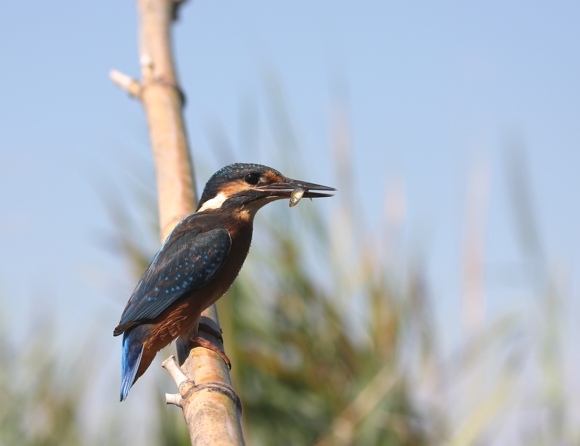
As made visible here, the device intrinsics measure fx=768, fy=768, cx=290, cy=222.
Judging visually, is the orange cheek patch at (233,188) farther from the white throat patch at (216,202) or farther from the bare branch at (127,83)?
the bare branch at (127,83)

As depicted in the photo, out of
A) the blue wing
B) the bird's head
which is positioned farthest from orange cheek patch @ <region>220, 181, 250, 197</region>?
the blue wing

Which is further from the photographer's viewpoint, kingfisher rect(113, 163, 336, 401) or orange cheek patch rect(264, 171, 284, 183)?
orange cheek patch rect(264, 171, 284, 183)

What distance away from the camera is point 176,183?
7.79ft

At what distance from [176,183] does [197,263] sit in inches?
11.2

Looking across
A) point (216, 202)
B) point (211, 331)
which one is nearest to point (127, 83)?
point (216, 202)

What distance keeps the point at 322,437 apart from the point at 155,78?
5.92ft

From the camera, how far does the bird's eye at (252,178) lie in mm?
2617

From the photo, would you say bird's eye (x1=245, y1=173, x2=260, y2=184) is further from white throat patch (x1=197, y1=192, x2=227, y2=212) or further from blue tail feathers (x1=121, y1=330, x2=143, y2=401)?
blue tail feathers (x1=121, y1=330, x2=143, y2=401)

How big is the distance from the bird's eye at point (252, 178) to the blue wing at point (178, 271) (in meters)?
0.19

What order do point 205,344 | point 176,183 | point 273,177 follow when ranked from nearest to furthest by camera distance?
point 205,344
point 176,183
point 273,177

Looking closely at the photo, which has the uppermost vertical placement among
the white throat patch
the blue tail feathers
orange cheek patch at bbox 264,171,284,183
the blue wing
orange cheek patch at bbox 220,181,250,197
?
orange cheek patch at bbox 264,171,284,183

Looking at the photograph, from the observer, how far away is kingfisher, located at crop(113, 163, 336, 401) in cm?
244

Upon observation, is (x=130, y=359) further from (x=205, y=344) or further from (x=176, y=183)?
(x=176, y=183)

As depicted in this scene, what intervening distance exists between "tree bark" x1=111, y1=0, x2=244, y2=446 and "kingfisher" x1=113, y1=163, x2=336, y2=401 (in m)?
0.10
